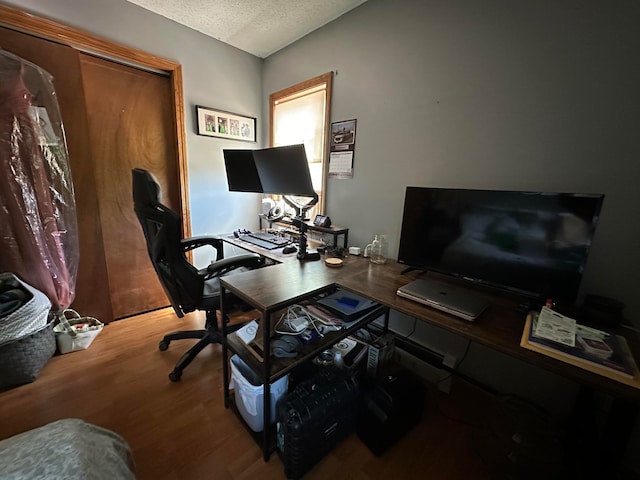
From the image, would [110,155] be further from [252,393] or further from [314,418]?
[314,418]

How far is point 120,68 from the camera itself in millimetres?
1922

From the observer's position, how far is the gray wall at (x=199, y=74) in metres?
1.70

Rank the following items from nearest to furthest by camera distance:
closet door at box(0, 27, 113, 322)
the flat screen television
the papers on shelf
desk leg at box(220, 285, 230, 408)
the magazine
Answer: the magazine, the papers on shelf, the flat screen television, desk leg at box(220, 285, 230, 408), closet door at box(0, 27, 113, 322)

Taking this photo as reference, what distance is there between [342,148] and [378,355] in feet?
4.91

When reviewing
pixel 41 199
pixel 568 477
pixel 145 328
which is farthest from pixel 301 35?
pixel 568 477

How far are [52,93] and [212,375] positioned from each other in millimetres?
2092

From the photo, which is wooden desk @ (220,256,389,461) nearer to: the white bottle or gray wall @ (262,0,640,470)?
the white bottle

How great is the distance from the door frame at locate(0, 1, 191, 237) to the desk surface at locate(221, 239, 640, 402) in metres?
1.48

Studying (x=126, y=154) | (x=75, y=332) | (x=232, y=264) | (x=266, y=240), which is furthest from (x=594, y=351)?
(x=126, y=154)

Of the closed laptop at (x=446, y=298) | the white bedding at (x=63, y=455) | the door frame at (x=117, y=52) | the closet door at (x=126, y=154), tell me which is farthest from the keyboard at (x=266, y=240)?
the white bedding at (x=63, y=455)

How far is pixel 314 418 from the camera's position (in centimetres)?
106

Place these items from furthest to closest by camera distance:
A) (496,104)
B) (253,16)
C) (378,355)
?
(253,16) → (378,355) → (496,104)

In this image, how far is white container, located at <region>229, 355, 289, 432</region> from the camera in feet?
3.83

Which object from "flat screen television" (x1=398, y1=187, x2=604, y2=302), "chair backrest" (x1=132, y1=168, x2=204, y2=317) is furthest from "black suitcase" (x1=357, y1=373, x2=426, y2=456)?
"chair backrest" (x1=132, y1=168, x2=204, y2=317)
